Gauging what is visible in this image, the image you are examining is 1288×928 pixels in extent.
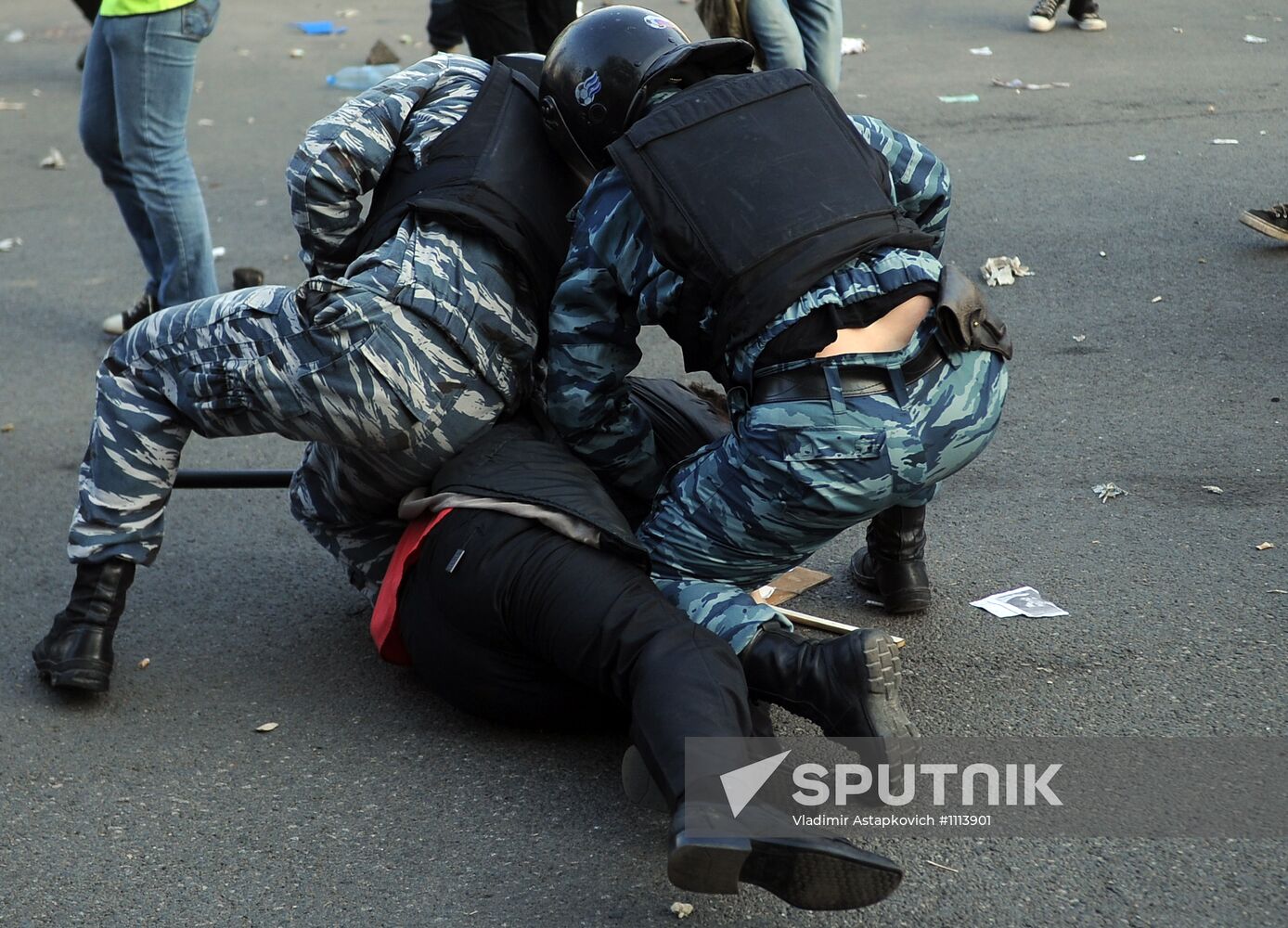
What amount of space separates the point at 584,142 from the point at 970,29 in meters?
7.24

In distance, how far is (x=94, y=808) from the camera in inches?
105

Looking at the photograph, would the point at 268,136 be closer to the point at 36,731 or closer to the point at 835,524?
the point at 36,731

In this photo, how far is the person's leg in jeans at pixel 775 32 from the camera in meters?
5.66

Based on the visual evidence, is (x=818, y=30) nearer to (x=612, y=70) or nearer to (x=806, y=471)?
(x=612, y=70)

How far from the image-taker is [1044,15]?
902cm

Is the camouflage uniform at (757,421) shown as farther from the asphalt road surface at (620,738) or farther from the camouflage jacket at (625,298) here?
the asphalt road surface at (620,738)

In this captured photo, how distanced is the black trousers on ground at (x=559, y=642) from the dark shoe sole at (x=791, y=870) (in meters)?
0.19

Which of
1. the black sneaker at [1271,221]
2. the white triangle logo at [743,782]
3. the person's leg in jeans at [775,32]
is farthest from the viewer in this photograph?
the person's leg in jeans at [775,32]

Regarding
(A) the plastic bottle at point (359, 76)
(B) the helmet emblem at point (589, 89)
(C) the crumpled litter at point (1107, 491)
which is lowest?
(A) the plastic bottle at point (359, 76)

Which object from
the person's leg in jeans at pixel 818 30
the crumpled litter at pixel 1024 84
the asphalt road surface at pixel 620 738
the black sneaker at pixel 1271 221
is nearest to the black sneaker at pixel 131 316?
the asphalt road surface at pixel 620 738

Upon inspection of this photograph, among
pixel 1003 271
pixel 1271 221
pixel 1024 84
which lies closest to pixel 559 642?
pixel 1003 271

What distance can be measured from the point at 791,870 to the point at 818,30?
15.4ft

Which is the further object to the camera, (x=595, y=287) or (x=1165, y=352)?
(x=1165, y=352)

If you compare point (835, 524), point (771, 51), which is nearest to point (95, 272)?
point (771, 51)
